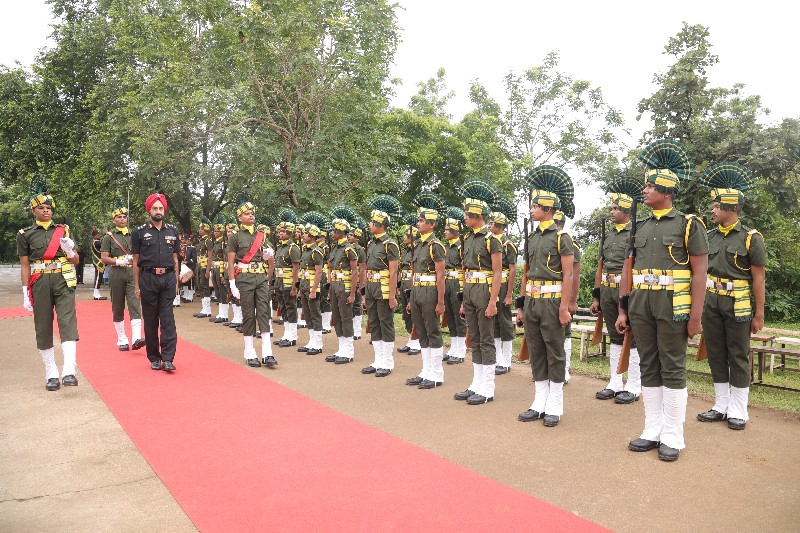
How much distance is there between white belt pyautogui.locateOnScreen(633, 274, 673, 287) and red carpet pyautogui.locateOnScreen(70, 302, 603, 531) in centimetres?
218

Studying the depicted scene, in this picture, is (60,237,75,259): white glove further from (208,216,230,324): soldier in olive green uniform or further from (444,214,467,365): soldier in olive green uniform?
(208,216,230,324): soldier in olive green uniform

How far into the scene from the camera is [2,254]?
173ft

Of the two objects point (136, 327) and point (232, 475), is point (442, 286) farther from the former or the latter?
point (136, 327)

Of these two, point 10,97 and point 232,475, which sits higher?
point 10,97

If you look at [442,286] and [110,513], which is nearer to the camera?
[110,513]

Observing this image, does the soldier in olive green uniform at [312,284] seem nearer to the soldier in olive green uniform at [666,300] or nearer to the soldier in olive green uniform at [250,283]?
the soldier in olive green uniform at [250,283]

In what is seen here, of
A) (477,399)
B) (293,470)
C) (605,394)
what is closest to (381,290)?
(477,399)

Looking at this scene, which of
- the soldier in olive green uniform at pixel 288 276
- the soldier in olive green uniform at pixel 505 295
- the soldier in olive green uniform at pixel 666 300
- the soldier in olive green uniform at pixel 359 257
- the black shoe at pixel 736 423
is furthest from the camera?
the soldier in olive green uniform at pixel 288 276

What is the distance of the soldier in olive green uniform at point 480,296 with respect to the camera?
262 inches

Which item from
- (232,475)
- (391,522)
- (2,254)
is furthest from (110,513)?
(2,254)

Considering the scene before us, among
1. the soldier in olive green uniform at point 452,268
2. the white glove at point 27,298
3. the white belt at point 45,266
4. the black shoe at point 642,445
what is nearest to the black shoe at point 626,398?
the black shoe at point 642,445

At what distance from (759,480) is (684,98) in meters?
9.97

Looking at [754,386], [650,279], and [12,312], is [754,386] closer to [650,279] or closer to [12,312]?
[650,279]

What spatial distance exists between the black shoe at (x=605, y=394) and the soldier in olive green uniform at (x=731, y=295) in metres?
1.13
